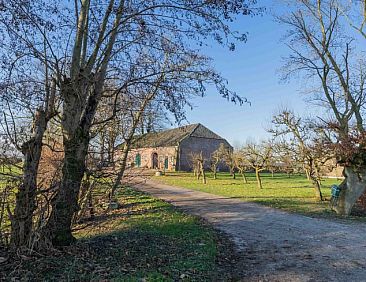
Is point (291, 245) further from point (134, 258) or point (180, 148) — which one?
point (180, 148)

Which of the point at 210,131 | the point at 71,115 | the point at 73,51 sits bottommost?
the point at 71,115

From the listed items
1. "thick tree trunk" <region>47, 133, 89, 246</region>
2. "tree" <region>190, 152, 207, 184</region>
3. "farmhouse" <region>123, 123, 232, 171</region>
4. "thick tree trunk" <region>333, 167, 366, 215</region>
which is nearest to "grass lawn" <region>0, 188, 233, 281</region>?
"thick tree trunk" <region>47, 133, 89, 246</region>

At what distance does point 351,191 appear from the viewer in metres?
12.0

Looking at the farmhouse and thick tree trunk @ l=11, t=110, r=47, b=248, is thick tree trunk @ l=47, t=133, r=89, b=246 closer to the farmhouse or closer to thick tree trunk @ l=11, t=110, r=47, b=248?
thick tree trunk @ l=11, t=110, r=47, b=248

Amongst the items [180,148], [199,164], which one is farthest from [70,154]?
[180,148]

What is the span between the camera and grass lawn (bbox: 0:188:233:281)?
4277mm

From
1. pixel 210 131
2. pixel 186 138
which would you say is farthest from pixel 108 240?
pixel 210 131

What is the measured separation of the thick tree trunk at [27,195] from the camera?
4.86 meters

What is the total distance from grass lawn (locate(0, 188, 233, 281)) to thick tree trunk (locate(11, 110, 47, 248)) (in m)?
0.46

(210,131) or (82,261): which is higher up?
(210,131)

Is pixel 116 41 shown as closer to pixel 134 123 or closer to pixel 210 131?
pixel 134 123

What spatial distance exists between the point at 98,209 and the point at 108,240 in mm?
4485

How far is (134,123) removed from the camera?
40.5 ft

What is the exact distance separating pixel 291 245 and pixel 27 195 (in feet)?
18.1
